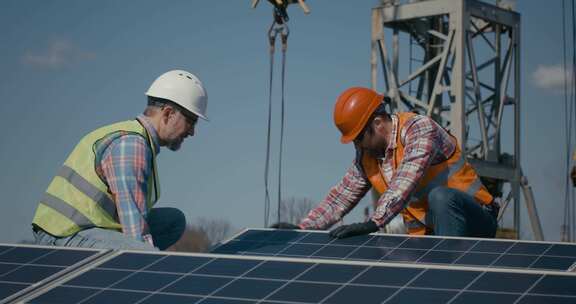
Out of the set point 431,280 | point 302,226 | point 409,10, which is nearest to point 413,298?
point 431,280

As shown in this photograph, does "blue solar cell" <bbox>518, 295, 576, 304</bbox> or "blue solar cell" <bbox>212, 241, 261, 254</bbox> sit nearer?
"blue solar cell" <bbox>518, 295, 576, 304</bbox>

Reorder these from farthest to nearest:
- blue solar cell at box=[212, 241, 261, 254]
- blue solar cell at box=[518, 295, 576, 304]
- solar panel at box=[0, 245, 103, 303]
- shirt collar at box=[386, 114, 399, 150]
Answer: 1. shirt collar at box=[386, 114, 399, 150]
2. blue solar cell at box=[212, 241, 261, 254]
3. solar panel at box=[0, 245, 103, 303]
4. blue solar cell at box=[518, 295, 576, 304]

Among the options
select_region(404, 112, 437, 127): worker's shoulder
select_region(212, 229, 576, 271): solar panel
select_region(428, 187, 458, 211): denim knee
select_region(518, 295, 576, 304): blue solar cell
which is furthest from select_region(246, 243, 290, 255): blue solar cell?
select_region(518, 295, 576, 304): blue solar cell

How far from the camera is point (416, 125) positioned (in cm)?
718

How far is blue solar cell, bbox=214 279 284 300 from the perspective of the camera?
11.7 feet

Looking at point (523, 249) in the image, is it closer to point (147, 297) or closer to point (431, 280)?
point (431, 280)

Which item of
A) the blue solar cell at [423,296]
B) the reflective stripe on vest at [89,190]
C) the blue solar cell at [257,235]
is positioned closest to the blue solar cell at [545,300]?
the blue solar cell at [423,296]

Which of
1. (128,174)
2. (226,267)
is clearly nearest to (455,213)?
(128,174)

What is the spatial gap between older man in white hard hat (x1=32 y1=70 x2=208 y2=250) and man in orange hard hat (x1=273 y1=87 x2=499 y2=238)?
1.60 m

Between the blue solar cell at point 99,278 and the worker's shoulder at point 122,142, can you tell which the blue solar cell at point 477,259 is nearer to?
the worker's shoulder at point 122,142

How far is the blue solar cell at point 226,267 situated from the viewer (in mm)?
3975

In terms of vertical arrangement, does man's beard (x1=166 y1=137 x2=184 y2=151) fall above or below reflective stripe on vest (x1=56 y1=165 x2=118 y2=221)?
above

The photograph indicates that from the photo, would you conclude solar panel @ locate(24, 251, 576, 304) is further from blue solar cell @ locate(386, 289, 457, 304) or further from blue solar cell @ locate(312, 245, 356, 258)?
blue solar cell @ locate(312, 245, 356, 258)

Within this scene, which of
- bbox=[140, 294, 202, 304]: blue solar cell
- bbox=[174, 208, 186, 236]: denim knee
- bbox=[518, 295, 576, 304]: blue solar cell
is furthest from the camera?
bbox=[174, 208, 186, 236]: denim knee
